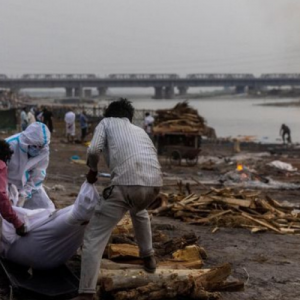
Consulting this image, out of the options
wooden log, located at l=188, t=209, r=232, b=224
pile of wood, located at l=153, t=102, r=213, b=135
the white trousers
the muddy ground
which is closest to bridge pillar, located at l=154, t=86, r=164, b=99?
pile of wood, located at l=153, t=102, r=213, b=135

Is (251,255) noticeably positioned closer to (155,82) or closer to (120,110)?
(120,110)

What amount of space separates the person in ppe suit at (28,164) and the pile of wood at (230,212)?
3.01 metres

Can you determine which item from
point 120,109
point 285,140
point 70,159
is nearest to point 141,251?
point 120,109

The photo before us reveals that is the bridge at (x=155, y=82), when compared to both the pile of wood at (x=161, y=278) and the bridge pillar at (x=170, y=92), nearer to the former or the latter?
the bridge pillar at (x=170, y=92)

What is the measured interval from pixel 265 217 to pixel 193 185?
5.93m

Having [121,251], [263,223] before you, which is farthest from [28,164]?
[263,223]

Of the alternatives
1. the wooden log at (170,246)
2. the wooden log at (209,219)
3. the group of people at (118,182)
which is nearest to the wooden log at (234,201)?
the wooden log at (209,219)

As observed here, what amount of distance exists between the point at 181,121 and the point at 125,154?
1893cm

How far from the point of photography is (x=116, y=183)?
16.6ft

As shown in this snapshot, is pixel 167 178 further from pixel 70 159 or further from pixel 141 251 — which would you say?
pixel 141 251

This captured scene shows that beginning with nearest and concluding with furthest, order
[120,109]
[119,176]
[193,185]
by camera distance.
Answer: [119,176] → [120,109] → [193,185]

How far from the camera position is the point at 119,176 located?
16.6 feet

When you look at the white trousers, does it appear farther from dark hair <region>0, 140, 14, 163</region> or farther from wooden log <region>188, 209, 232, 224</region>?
wooden log <region>188, 209, 232, 224</region>

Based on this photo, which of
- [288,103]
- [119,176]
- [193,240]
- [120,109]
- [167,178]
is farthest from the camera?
[288,103]
